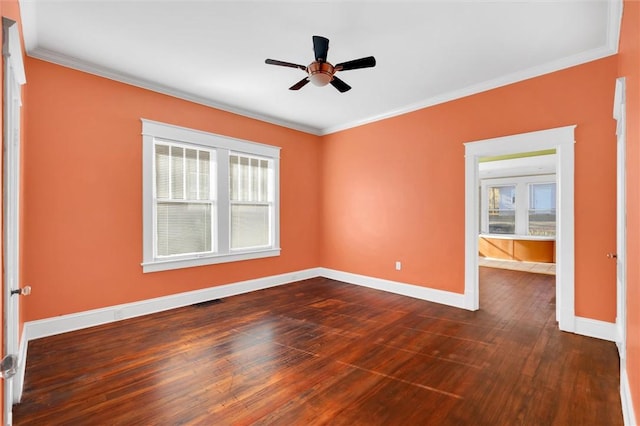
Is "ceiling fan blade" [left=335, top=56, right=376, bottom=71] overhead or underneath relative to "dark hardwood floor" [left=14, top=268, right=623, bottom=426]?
overhead

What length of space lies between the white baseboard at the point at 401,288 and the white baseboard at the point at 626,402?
6.53 ft

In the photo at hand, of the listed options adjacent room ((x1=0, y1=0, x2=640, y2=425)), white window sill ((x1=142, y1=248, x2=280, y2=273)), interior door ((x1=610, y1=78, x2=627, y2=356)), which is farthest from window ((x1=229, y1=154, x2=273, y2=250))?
interior door ((x1=610, y1=78, x2=627, y2=356))

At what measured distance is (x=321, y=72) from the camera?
9.03 ft

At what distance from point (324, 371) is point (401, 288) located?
2.63 m

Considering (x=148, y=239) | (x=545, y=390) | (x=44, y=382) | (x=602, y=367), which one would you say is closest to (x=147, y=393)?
(x=44, y=382)

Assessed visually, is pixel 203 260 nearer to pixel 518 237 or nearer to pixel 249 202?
pixel 249 202

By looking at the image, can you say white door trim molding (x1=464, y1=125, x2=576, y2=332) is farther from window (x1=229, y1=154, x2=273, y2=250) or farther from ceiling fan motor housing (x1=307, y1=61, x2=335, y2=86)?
window (x1=229, y1=154, x2=273, y2=250)

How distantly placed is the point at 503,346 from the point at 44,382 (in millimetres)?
3953

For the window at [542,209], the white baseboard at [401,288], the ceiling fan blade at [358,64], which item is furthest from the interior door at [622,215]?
the window at [542,209]

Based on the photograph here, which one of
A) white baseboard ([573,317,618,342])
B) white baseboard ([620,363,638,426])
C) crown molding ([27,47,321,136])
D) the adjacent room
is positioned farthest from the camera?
crown molding ([27,47,321,136])

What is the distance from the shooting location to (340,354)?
2.80 metres

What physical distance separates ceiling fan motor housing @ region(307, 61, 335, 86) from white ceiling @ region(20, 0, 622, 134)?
335 millimetres

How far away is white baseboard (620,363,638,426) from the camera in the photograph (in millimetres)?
1675

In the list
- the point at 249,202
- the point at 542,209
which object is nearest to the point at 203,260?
the point at 249,202
